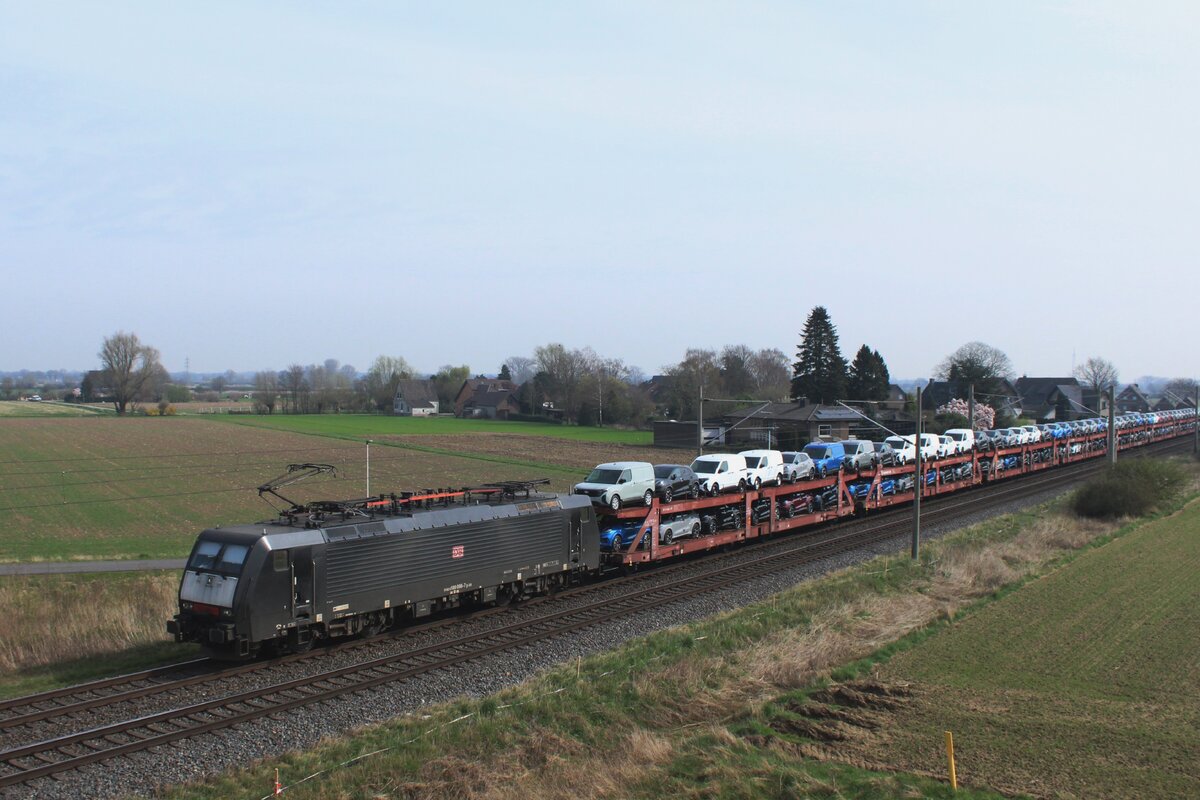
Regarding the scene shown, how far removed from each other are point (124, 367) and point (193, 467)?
89.2 metres

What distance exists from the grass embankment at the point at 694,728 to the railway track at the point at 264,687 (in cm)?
191

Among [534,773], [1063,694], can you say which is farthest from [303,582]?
[1063,694]

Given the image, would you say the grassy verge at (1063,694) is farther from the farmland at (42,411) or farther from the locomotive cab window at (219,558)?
the farmland at (42,411)

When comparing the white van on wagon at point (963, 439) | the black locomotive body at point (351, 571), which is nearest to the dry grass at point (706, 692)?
the black locomotive body at point (351, 571)

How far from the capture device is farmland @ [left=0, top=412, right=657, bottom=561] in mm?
36250

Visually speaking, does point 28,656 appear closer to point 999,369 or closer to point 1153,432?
point 1153,432

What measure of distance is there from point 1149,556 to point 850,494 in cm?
1087

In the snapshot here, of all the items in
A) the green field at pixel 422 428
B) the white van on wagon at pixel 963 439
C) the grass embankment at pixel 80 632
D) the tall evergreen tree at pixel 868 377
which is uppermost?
the tall evergreen tree at pixel 868 377

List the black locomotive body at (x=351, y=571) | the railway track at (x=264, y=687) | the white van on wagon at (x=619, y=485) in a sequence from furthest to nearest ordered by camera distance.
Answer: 1. the white van on wagon at (x=619, y=485)
2. the black locomotive body at (x=351, y=571)
3. the railway track at (x=264, y=687)

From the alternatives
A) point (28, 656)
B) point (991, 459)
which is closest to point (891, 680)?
point (28, 656)

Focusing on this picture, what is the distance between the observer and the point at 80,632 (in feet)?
61.3

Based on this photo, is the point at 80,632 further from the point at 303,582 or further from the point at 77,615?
the point at 303,582

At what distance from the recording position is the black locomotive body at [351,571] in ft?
53.0

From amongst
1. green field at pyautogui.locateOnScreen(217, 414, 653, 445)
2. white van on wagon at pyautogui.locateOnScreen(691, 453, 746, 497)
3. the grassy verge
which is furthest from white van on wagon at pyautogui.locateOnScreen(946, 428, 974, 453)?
green field at pyautogui.locateOnScreen(217, 414, 653, 445)
